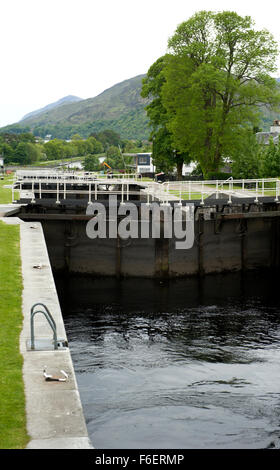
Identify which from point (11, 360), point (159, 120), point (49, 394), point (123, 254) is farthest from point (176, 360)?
point (159, 120)

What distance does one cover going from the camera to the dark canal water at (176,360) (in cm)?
1364

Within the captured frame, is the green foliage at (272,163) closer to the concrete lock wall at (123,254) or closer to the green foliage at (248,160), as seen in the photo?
the green foliage at (248,160)

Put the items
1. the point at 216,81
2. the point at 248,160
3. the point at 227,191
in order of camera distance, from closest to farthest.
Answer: the point at 227,191 → the point at 216,81 → the point at 248,160

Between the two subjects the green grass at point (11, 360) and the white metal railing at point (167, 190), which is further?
the white metal railing at point (167, 190)

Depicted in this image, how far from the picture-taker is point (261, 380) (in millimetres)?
17109

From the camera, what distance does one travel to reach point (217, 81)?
54781 mm

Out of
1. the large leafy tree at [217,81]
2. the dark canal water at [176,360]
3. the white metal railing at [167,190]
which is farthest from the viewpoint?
the large leafy tree at [217,81]

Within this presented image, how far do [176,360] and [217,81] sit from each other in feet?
133

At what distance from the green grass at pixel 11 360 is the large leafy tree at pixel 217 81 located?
41.2 metres

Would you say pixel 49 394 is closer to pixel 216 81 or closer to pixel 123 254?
pixel 123 254

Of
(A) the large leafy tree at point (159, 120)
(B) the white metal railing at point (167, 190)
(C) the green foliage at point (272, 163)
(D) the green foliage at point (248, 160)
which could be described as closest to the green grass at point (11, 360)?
(B) the white metal railing at point (167, 190)

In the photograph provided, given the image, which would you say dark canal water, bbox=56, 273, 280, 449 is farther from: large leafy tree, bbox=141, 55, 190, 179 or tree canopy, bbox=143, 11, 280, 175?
large leafy tree, bbox=141, 55, 190, 179

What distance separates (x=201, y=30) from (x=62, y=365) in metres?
54.4
